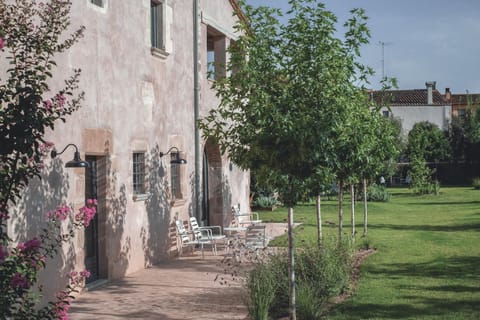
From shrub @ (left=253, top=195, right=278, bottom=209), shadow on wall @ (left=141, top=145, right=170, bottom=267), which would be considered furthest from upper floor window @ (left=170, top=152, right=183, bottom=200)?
shrub @ (left=253, top=195, right=278, bottom=209)

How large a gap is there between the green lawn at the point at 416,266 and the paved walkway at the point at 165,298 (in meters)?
1.60

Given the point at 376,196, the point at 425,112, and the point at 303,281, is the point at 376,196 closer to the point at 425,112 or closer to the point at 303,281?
the point at 303,281

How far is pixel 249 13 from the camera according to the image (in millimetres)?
8602

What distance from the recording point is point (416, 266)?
12.5 metres

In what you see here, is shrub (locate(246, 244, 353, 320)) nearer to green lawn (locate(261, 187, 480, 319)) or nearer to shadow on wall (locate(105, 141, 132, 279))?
green lawn (locate(261, 187, 480, 319))

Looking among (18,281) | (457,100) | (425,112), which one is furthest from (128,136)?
(457,100)

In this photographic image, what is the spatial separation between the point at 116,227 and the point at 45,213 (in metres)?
2.58

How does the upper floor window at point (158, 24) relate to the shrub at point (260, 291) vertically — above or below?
above

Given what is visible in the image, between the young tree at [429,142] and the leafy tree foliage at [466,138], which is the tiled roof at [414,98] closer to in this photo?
the young tree at [429,142]

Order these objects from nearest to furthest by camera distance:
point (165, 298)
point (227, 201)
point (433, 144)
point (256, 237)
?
point (165, 298), point (256, 237), point (227, 201), point (433, 144)

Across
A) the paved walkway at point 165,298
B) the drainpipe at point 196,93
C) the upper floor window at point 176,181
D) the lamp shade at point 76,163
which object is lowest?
the paved walkway at point 165,298

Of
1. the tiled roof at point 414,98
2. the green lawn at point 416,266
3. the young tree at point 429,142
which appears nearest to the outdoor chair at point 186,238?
the green lawn at point 416,266

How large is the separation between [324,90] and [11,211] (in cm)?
451

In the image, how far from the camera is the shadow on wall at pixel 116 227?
11.5m
